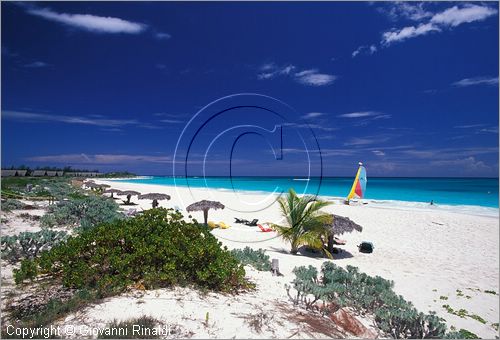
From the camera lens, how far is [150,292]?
425cm

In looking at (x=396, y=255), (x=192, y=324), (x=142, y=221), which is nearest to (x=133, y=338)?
(x=192, y=324)

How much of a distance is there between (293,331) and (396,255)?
27.6 feet

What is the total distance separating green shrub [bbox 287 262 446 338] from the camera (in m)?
4.70

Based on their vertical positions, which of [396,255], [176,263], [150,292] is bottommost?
[396,255]

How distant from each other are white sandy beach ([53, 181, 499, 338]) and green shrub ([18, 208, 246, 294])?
32cm

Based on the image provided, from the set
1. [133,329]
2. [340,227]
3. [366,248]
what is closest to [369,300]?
[133,329]

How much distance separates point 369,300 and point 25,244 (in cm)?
694

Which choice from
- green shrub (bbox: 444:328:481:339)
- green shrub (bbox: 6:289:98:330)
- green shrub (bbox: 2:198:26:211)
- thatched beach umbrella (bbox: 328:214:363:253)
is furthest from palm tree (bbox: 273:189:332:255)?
green shrub (bbox: 2:198:26:211)

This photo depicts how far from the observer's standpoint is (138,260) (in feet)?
15.2

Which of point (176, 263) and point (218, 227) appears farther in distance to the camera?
point (218, 227)

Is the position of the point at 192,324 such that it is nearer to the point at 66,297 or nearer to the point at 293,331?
the point at 293,331

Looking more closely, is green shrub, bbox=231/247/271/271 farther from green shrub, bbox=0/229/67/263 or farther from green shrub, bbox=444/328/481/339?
green shrub, bbox=0/229/67/263

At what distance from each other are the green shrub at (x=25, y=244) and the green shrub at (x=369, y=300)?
5.09 meters

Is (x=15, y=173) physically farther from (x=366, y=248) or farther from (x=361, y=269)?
(x=361, y=269)
